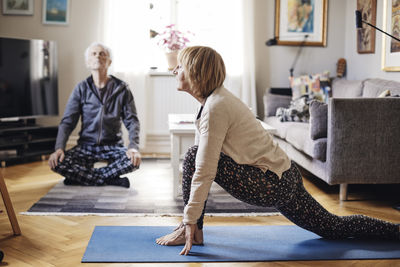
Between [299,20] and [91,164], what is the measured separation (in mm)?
2940

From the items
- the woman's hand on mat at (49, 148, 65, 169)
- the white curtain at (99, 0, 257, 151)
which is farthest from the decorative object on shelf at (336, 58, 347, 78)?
the woman's hand on mat at (49, 148, 65, 169)

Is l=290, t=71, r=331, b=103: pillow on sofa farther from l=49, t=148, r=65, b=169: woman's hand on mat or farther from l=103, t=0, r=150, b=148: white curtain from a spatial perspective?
l=49, t=148, r=65, b=169: woman's hand on mat

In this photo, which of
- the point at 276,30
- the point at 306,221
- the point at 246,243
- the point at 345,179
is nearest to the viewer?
the point at 306,221

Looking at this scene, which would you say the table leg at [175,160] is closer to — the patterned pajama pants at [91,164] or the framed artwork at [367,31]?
the patterned pajama pants at [91,164]

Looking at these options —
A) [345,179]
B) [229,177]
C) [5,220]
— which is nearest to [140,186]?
[5,220]

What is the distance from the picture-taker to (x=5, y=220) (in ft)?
9.45

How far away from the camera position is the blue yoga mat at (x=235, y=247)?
2266 mm

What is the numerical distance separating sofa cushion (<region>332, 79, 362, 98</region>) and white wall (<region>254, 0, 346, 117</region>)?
1.88 ft

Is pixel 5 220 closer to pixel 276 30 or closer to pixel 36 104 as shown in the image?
pixel 36 104

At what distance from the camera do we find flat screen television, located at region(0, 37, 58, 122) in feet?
15.7

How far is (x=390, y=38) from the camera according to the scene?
4.51 metres

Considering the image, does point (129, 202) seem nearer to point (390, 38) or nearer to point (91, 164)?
point (91, 164)

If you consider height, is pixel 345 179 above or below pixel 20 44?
below

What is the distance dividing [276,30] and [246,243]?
3.63 meters
